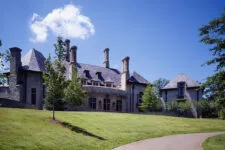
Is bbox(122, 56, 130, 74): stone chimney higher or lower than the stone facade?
higher

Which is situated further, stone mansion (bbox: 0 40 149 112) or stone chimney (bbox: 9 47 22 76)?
stone mansion (bbox: 0 40 149 112)

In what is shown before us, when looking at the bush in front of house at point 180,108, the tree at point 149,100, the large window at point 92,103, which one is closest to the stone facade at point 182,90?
the bush in front of house at point 180,108

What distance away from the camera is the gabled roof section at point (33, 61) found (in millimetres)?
32206

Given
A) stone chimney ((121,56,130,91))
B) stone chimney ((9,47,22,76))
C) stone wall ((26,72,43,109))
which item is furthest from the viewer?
stone chimney ((121,56,130,91))

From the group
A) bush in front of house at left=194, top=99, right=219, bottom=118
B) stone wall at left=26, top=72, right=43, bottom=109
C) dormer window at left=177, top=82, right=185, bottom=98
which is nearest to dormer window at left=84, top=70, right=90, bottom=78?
stone wall at left=26, top=72, right=43, bottom=109

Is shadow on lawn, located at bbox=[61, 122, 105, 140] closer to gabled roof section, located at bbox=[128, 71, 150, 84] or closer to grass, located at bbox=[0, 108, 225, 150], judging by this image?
grass, located at bbox=[0, 108, 225, 150]

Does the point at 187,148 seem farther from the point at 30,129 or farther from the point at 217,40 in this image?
the point at 30,129

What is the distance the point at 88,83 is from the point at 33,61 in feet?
34.4

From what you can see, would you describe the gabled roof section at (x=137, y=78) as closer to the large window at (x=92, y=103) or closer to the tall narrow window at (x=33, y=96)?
the large window at (x=92, y=103)

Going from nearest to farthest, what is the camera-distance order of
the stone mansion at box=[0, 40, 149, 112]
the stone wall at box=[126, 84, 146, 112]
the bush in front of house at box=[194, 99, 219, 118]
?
1. the stone mansion at box=[0, 40, 149, 112]
2. the bush in front of house at box=[194, 99, 219, 118]
3. the stone wall at box=[126, 84, 146, 112]

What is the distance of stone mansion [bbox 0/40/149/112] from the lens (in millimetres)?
31109

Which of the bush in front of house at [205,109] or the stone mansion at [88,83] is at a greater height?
the stone mansion at [88,83]

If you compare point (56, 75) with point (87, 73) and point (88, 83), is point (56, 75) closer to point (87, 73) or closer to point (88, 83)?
point (88, 83)

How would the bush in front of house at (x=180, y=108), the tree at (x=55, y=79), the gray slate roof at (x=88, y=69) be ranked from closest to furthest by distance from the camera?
the tree at (x=55, y=79)
the gray slate roof at (x=88, y=69)
the bush in front of house at (x=180, y=108)
